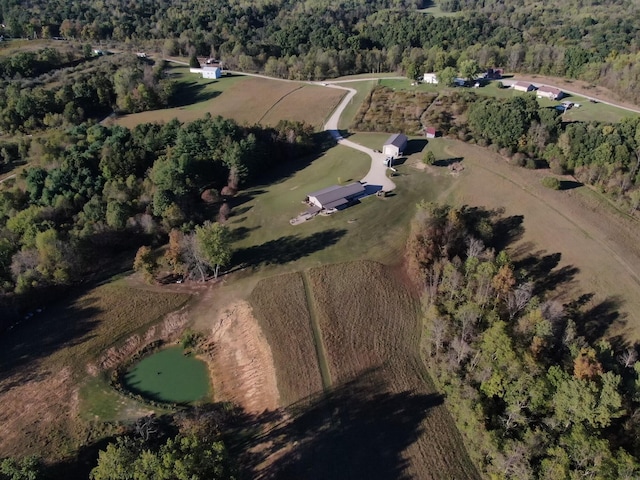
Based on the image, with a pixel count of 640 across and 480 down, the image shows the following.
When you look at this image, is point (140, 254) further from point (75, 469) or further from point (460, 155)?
point (460, 155)

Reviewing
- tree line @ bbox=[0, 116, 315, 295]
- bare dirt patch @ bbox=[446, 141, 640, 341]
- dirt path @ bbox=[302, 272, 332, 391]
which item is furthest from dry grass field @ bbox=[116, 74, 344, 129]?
dirt path @ bbox=[302, 272, 332, 391]

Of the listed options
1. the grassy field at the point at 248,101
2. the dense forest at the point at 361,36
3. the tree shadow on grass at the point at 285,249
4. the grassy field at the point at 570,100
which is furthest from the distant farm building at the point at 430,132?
the tree shadow on grass at the point at 285,249

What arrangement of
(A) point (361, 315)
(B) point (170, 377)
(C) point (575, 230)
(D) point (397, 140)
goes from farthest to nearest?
1. (D) point (397, 140)
2. (C) point (575, 230)
3. (A) point (361, 315)
4. (B) point (170, 377)

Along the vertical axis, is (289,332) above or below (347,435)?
above

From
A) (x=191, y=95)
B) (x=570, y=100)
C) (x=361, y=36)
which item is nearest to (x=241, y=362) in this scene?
(x=191, y=95)

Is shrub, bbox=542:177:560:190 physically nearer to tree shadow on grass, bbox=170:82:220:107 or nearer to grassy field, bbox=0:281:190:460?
grassy field, bbox=0:281:190:460

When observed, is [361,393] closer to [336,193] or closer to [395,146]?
[336,193]
